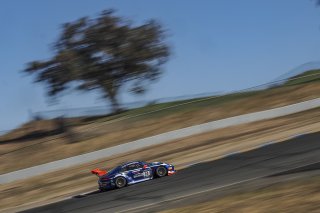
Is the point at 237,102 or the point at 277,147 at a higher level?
the point at 237,102

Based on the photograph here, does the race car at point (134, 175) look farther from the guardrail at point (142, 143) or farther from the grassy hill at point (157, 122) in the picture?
the grassy hill at point (157, 122)

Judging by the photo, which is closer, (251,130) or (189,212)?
(189,212)

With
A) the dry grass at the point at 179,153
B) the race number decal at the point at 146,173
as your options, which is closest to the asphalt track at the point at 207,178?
the race number decal at the point at 146,173

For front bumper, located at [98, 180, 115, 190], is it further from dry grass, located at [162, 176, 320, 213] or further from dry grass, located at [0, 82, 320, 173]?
dry grass, located at [0, 82, 320, 173]

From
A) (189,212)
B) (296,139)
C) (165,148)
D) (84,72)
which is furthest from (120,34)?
(189,212)

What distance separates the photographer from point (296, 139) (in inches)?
905

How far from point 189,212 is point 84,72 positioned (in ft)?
165

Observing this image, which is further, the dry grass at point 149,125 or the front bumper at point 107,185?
the dry grass at point 149,125

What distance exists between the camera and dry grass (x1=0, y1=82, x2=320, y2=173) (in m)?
38.0

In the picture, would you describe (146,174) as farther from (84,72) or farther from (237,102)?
(84,72)

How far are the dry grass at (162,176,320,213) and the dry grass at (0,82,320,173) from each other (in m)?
26.6

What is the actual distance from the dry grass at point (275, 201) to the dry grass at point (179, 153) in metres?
12.7

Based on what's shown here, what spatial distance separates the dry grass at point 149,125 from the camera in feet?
125

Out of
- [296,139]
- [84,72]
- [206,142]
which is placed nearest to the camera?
[296,139]
